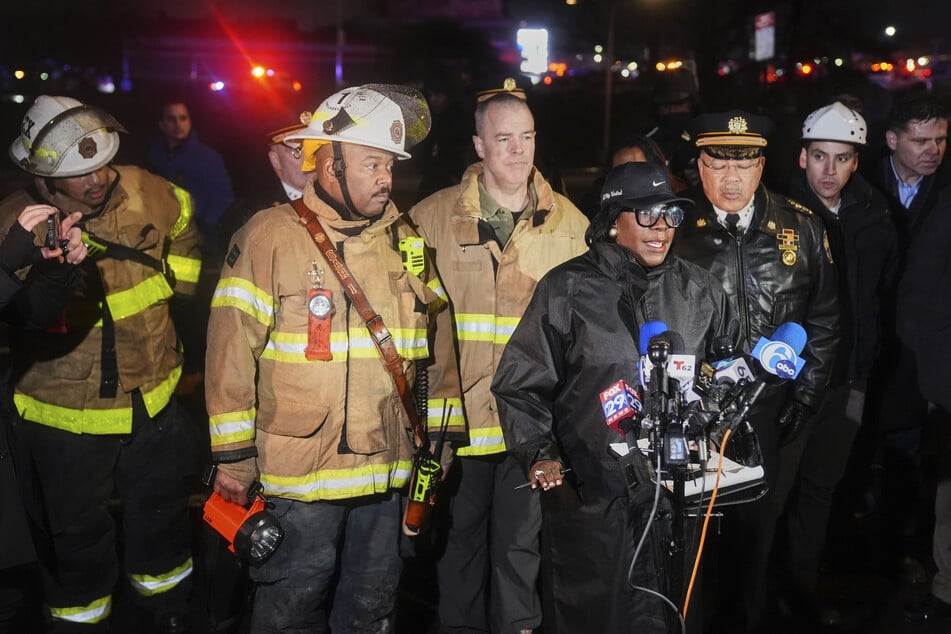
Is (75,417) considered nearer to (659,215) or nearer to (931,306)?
(659,215)

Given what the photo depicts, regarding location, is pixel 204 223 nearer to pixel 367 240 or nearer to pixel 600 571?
pixel 367 240

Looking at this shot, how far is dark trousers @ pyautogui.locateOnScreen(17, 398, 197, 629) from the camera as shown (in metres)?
4.62

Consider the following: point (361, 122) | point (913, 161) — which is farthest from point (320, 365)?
point (913, 161)

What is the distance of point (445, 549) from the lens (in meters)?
4.99

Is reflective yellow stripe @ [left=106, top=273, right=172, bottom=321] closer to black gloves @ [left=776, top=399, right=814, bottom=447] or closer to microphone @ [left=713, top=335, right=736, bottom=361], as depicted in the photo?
microphone @ [left=713, top=335, right=736, bottom=361]

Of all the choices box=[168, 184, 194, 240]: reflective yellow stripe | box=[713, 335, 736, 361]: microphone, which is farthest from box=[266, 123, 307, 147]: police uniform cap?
box=[713, 335, 736, 361]: microphone

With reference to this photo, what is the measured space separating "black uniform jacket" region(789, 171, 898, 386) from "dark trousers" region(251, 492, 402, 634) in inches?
102

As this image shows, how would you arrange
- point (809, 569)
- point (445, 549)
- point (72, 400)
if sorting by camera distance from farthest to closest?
point (809, 569)
point (445, 549)
point (72, 400)

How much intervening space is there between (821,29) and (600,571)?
3475cm

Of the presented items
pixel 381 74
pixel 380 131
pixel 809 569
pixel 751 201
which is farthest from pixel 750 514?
pixel 381 74

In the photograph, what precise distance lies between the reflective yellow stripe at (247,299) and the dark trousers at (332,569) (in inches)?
29.7

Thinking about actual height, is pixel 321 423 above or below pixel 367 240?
below

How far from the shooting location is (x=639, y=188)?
3.92m

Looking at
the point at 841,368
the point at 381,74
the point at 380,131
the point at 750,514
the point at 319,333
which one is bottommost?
the point at 750,514
